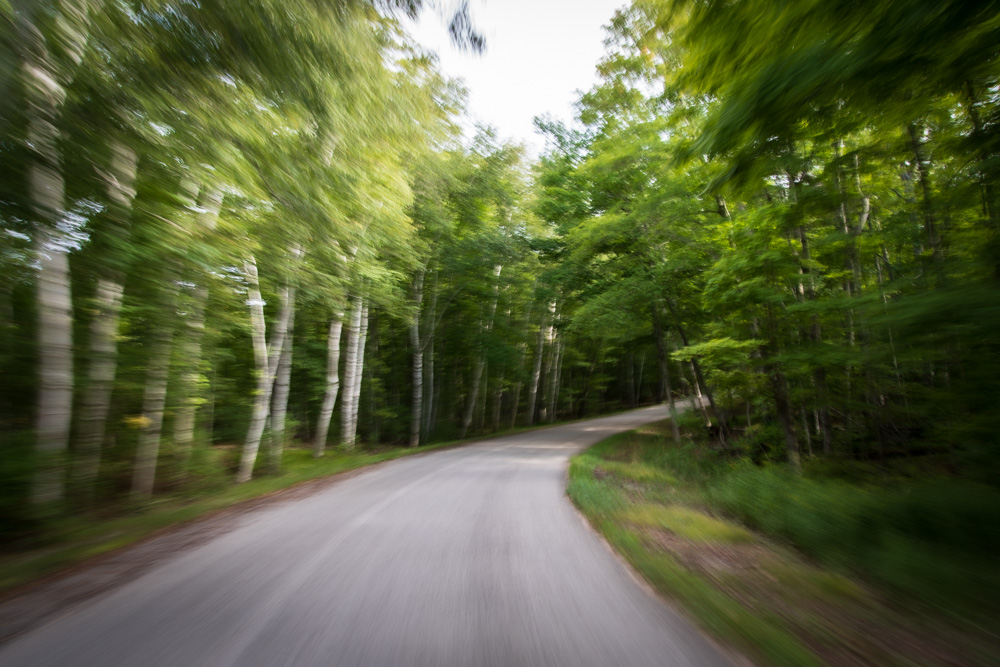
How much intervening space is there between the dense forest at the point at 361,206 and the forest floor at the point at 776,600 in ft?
7.92

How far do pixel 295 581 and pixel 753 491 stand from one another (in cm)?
599

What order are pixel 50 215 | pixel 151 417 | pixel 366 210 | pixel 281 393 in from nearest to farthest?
pixel 50 215, pixel 151 417, pixel 366 210, pixel 281 393

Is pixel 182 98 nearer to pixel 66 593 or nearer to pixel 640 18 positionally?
pixel 66 593

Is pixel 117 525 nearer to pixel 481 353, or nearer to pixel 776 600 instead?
pixel 776 600

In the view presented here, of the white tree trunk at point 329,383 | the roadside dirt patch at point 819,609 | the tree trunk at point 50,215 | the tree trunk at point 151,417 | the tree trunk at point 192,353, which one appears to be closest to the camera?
the roadside dirt patch at point 819,609

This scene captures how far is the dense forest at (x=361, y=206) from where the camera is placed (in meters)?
3.38

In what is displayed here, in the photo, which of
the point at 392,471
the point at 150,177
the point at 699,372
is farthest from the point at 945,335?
the point at 699,372

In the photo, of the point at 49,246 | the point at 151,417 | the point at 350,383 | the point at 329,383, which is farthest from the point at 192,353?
the point at 350,383

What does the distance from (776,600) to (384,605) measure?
9.96ft

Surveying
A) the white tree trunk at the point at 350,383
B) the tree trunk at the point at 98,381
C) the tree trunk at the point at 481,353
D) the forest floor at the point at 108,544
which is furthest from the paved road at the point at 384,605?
the tree trunk at the point at 481,353

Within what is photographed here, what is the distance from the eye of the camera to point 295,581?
149 inches

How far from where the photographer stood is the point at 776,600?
318cm

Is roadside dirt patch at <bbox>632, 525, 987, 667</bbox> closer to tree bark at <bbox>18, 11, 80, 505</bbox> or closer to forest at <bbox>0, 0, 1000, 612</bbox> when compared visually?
forest at <bbox>0, 0, 1000, 612</bbox>

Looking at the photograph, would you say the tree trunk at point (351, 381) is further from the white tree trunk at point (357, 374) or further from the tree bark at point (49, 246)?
the tree bark at point (49, 246)
